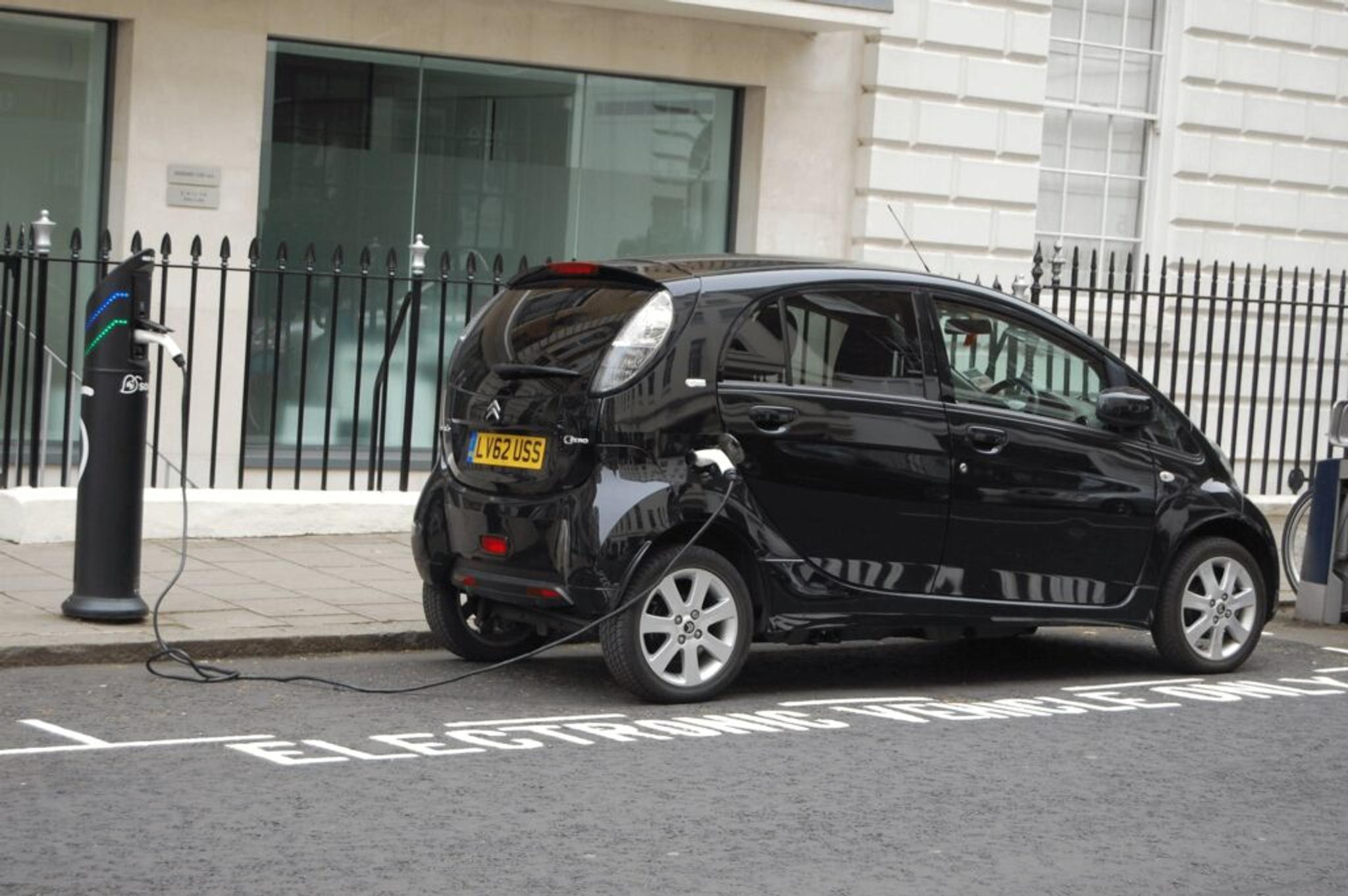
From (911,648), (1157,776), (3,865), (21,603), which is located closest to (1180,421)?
(911,648)

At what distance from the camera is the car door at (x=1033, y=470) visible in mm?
8742

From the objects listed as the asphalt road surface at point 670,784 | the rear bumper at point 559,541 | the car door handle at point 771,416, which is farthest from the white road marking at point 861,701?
the car door handle at point 771,416

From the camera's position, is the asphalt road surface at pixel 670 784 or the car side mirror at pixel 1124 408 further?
the car side mirror at pixel 1124 408

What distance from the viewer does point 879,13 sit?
53.3ft

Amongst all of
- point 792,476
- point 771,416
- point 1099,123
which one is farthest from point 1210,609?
point 1099,123

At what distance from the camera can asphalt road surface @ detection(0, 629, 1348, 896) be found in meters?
5.71

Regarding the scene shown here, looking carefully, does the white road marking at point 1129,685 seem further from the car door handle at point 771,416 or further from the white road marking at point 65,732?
the white road marking at point 65,732

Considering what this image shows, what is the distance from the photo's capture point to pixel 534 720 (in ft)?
25.7

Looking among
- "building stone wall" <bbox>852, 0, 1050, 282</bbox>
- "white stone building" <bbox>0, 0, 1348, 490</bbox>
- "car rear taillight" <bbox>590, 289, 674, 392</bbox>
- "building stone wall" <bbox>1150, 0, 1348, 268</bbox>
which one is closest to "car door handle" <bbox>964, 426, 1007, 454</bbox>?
"car rear taillight" <bbox>590, 289, 674, 392</bbox>

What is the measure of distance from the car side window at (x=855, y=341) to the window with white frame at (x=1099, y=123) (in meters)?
10.2

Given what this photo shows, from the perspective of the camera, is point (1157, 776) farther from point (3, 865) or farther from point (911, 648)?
point (3, 865)

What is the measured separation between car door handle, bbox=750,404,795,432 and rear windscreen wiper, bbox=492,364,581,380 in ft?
2.19

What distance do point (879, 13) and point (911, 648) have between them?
24.0ft

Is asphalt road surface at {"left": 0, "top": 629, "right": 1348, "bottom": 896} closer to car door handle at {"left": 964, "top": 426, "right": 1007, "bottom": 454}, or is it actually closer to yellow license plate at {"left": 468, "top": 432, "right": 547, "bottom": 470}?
yellow license plate at {"left": 468, "top": 432, "right": 547, "bottom": 470}
